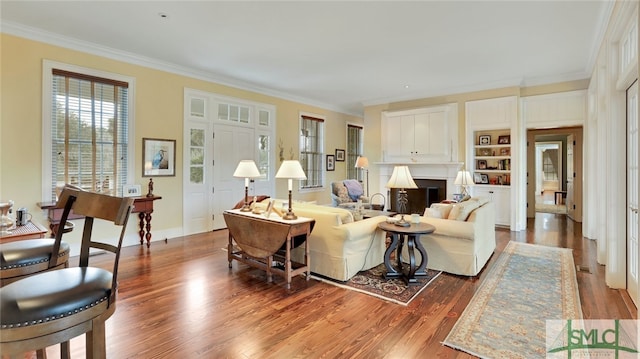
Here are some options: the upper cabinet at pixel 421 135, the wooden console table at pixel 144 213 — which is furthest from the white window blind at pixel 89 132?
the upper cabinet at pixel 421 135

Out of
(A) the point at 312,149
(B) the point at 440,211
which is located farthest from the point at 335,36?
(A) the point at 312,149

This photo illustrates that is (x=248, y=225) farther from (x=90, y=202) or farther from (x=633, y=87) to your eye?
(x=633, y=87)

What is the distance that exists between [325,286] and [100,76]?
4.18m

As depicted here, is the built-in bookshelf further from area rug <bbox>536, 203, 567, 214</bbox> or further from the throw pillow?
area rug <bbox>536, 203, 567, 214</bbox>

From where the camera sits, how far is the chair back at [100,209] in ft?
4.49

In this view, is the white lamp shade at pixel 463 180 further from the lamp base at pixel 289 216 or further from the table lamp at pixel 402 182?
the lamp base at pixel 289 216

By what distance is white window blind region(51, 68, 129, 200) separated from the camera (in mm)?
4148

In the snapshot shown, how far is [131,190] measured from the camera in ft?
15.7

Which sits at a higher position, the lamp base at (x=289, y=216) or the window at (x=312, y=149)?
the window at (x=312, y=149)

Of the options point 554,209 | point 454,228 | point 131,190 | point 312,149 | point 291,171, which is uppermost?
point 312,149

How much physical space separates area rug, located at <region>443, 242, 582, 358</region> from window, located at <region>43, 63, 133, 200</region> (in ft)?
15.4

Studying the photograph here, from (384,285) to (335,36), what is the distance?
2.98 metres

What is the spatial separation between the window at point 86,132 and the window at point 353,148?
573 cm

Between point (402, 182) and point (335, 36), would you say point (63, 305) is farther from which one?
point (335, 36)
